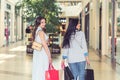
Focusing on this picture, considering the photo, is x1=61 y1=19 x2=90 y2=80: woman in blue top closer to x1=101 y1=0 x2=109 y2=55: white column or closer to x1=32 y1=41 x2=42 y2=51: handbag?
x1=32 y1=41 x2=42 y2=51: handbag

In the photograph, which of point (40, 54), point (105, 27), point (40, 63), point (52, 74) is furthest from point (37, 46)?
point (105, 27)

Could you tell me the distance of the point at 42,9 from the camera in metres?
22.7

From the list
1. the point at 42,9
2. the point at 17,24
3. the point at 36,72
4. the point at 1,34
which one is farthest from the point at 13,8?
the point at 36,72

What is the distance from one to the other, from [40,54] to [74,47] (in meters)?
0.81

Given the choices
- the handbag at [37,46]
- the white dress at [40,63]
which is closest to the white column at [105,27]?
the white dress at [40,63]

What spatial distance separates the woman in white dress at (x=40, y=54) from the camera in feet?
24.0

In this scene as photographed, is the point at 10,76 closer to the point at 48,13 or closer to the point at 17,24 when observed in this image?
the point at 48,13

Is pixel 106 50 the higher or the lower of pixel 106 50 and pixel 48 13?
the lower

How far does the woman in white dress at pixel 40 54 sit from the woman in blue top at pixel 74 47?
0.50m

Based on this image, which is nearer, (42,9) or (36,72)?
(36,72)

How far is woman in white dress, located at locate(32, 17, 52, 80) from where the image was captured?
731 centimetres

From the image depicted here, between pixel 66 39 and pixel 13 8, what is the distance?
29926 mm

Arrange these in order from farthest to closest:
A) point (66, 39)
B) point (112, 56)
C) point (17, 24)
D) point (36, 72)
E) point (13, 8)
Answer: point (17, 24) → point (13, 8) → point (112, 56) → point (36, 72) → point (66, 39)

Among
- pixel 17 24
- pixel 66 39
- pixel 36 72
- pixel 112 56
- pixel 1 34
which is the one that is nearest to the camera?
pixel 66 39
